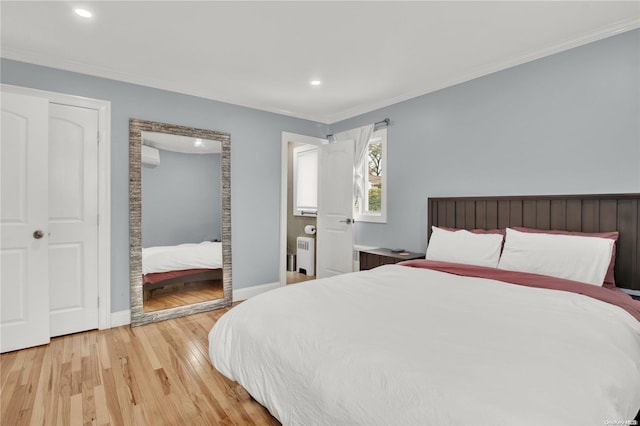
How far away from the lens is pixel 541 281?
7.00 ft

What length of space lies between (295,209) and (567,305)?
4673 millimetres

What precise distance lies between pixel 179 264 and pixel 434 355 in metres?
3.15

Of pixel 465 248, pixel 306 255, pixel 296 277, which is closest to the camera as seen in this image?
pixel 465 248

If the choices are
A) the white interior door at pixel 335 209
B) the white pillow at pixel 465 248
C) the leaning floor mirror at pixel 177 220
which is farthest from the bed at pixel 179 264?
the white pillow at pixel 465 248

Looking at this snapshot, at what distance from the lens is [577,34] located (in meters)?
2.50

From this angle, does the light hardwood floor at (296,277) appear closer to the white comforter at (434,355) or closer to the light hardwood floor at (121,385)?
the light hardwood floor at (121,385)

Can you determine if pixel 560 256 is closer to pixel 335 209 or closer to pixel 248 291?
pixel 335 209

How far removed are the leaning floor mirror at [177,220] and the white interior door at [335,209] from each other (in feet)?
4.52

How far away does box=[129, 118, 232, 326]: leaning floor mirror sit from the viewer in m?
3.34

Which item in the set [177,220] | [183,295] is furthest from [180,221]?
[183,295]

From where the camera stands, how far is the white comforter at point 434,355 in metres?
0.98

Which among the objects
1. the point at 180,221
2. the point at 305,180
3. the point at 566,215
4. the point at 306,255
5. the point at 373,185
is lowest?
the point at 306,255

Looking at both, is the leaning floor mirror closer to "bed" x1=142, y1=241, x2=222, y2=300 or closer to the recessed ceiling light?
"bed" x1=142, y1=241, x2=222, y2=300

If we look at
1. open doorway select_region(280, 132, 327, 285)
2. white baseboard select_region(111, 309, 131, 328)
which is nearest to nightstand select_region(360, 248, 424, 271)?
open doorway select_region(280, 132, 327, 285)
